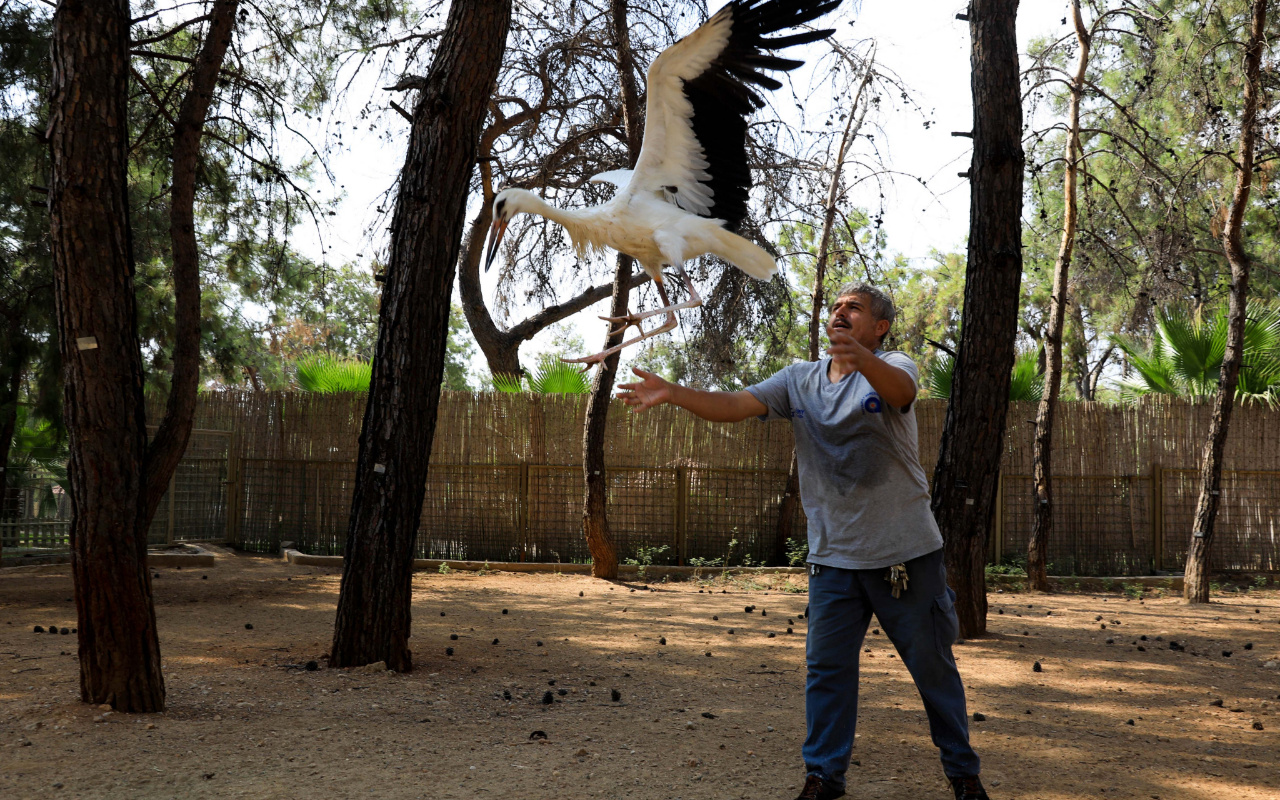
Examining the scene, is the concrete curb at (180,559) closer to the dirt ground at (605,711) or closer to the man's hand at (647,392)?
the dirt ground at (605,711)

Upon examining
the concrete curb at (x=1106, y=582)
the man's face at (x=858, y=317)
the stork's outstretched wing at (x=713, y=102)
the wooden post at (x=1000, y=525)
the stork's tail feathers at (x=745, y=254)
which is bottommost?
the concrete curb at (x=1106, y=582)

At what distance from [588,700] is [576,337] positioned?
127 feet

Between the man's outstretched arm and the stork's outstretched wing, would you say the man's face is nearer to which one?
the man's outstretched arm

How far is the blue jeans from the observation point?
3158 millimetres

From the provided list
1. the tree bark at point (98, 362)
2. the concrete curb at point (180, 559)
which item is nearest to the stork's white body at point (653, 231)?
the tree bark at point (98, 362)

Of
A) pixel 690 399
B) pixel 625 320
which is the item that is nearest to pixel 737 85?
pixel 625 320

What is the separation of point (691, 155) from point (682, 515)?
766 cm

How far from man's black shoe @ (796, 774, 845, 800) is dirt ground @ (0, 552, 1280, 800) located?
20cm

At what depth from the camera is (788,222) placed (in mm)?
12391

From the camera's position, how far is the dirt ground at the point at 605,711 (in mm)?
3541

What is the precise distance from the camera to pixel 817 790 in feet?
10.6

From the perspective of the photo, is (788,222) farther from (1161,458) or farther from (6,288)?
(6,288)

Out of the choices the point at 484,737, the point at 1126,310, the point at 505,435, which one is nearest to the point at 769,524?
the point at 505,435

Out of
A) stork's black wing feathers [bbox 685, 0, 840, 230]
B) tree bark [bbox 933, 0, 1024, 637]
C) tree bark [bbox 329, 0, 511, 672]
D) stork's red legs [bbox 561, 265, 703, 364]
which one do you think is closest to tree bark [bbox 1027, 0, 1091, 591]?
tree bark [bbox 933, 0, 1024, 637]
